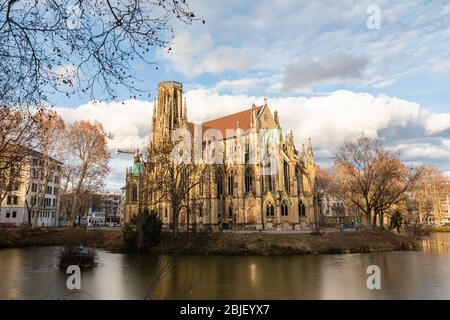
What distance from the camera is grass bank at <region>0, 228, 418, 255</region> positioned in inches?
1323

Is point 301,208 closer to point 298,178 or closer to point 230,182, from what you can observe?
point 298,178

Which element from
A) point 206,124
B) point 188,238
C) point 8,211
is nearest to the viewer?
point 188,238

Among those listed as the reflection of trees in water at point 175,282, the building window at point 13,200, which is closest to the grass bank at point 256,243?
the reflection of trees in water at point 175,282

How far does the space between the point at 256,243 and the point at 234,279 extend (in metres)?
14.5

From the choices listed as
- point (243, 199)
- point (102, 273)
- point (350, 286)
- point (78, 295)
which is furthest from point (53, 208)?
point (350, 286)

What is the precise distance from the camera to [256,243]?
112 ft

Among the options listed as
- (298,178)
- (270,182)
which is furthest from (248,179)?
(298,178)

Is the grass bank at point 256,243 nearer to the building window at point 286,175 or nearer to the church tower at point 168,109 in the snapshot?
the building window at point 286,175

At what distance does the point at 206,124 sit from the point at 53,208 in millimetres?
34831

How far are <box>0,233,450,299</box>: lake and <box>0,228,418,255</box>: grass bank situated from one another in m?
4.90

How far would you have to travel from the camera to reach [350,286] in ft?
57.8

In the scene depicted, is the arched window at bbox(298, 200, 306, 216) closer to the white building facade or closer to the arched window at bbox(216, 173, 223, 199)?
the arched window at bbox(216, 173, 223, 199)

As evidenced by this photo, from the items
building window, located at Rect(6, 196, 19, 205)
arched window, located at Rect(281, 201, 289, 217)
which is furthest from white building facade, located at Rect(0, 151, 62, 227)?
arched window, located at Rect(281, 201, 289, 217)
